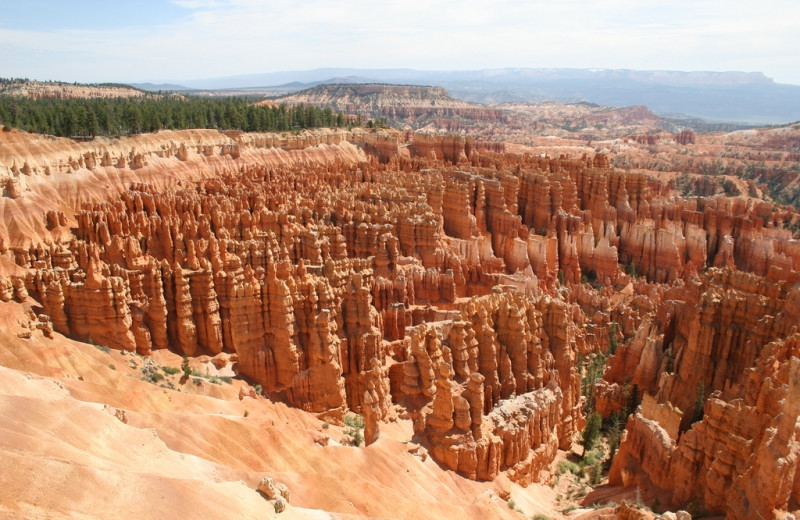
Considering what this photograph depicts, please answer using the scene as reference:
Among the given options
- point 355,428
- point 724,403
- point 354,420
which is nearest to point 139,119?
point 354,420

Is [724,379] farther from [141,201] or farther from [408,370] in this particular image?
[141,201]

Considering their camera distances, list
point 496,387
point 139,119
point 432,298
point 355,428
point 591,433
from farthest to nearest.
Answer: point 139,119
point 432,298
point 591,433
point 355,428
point 496,387

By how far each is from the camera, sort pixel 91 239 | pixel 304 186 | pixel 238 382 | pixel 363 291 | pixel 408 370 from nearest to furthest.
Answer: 1. pixel 408 370
2. pixel 238 382
3. pixel 363 291
4. pixel 91 239
5. pixel 304 186

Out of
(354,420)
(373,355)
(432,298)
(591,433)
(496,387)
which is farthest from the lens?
(432,298)

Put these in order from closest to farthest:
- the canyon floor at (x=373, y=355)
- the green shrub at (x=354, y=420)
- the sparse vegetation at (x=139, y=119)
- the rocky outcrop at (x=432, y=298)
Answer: the canyon floor at (x=373, y=355), the rocky outcrop at (x=432, y=298), the green shrub at (x=354, y=420), the sparse vegetation at (x=139, y=119)

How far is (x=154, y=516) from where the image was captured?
8234mm

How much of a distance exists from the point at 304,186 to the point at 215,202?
10.2m

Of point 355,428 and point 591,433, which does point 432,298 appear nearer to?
point 591,433

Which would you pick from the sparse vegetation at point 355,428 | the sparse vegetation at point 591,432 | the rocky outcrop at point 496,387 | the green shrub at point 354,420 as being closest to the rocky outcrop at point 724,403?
the sparse vegetation at point 591,432

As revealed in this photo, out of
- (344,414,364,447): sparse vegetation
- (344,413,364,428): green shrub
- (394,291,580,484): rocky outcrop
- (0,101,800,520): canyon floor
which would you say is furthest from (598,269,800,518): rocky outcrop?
(344,413,364,428): green shrub

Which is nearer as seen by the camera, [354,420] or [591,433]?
[354,420]

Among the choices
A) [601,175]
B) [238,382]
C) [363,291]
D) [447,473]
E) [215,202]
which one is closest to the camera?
[447,473]

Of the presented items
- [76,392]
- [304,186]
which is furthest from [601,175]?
[76,392]

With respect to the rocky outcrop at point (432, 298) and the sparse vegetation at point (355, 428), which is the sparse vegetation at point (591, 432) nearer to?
the rocky outcrop at point (432, 298)
